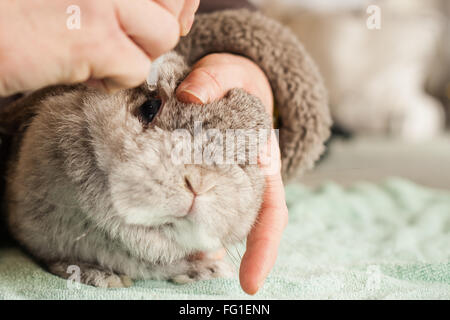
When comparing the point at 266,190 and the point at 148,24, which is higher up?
the point at 148,24

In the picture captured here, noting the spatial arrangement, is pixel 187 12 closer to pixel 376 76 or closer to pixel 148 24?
pixel 148 24

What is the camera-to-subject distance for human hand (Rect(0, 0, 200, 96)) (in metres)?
0.55

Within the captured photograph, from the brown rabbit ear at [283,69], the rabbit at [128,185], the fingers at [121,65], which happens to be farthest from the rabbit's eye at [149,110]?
the brown rabbit ear at [283,69]

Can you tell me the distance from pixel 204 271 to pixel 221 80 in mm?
350

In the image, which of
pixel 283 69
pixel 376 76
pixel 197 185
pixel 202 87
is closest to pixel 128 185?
pixel 197 185

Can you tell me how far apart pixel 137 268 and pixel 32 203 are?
214mm

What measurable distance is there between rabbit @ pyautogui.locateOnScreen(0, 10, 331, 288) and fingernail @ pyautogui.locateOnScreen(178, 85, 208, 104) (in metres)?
0.01

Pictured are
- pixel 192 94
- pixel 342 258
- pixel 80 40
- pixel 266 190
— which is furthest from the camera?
pixel 342 258

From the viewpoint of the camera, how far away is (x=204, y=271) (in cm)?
87

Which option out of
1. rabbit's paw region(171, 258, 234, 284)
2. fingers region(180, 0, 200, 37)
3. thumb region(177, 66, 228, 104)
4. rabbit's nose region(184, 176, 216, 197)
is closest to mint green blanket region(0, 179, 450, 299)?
rabbit's paw region(171, 258, 234, 284)

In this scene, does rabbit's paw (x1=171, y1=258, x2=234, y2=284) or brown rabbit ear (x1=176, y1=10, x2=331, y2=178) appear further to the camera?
brown rabbit ear (x1=176, y1=10, x2=331, y2=178)

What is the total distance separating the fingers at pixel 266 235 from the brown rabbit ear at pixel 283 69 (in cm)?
21

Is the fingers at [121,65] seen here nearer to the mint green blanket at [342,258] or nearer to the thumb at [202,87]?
the thumb at [202,87]

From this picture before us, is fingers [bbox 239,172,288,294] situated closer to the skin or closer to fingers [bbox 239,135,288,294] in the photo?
fingers [bbox 239,135,288,294]
